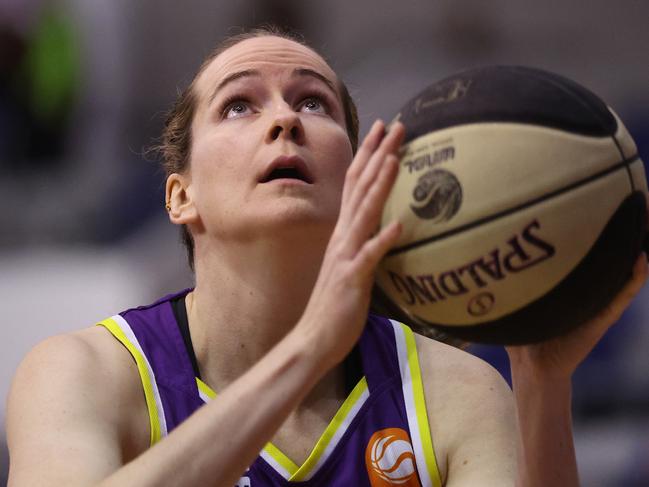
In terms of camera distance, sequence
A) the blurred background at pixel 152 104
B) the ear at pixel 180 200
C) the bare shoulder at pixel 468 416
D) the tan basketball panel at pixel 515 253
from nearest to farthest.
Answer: the tan basketball panel at pixel 515 253 → the bare shoulder at pixel 468 416 → the ear at pixel 180 200 → the blurred background at pixel 152 104

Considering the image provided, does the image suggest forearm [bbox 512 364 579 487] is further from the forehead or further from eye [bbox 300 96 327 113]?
the forehead

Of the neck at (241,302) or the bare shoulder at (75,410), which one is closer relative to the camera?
the bare shoulder at (75,410)

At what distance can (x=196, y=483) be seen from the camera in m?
2.49

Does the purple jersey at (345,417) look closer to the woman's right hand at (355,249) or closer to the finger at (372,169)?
the woman's right hand at (355,249)

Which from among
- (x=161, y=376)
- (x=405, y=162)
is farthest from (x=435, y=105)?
(x=161, y=376)

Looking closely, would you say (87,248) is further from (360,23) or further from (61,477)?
(61,477)

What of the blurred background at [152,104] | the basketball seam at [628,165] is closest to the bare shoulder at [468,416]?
the basketball seam at [628,165]

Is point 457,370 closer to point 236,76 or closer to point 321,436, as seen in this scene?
point 321,436

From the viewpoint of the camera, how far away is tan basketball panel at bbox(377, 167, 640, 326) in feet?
7.89

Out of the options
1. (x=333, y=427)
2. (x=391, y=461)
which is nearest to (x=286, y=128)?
(x=333, y=427)

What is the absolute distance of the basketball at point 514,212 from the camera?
7.91 feet

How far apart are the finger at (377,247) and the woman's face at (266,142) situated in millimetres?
538

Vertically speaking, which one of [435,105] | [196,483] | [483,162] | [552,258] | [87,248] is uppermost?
[87,248]

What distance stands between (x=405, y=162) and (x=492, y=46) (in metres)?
5.71
